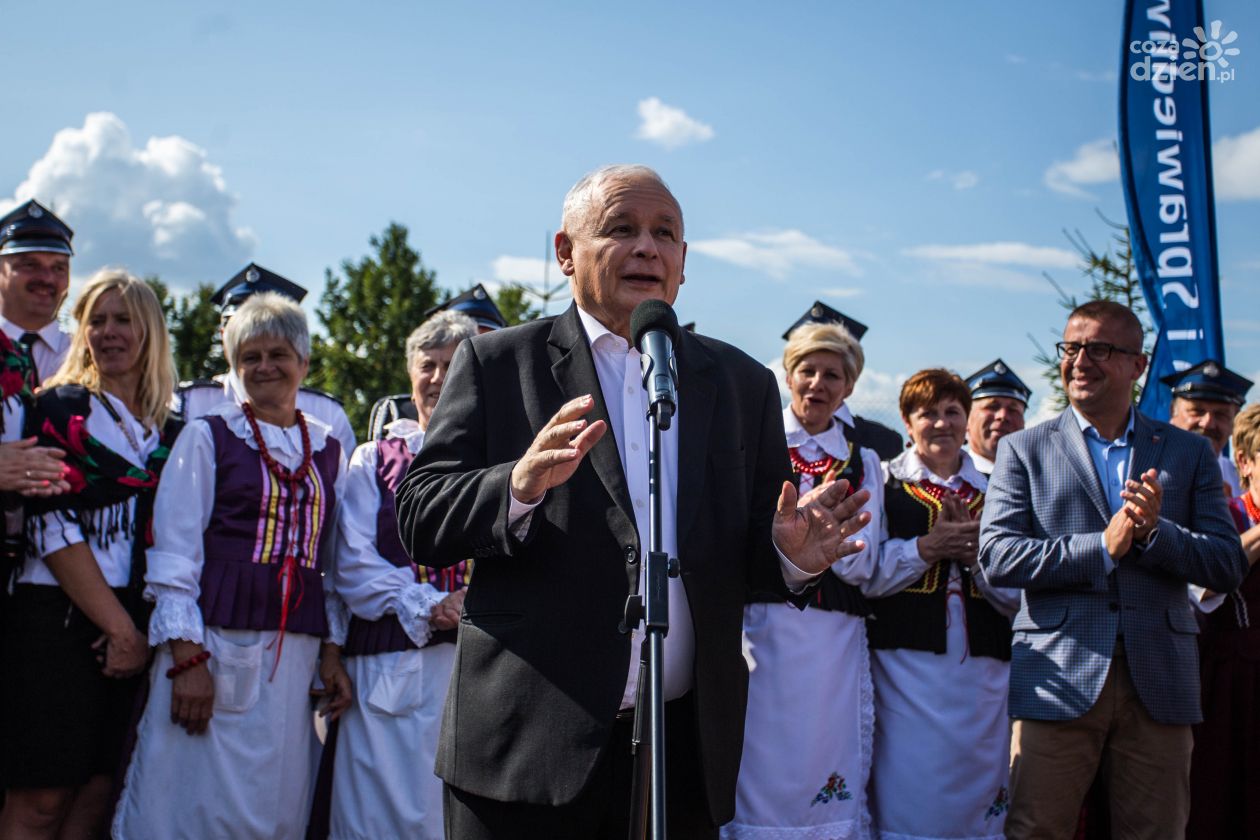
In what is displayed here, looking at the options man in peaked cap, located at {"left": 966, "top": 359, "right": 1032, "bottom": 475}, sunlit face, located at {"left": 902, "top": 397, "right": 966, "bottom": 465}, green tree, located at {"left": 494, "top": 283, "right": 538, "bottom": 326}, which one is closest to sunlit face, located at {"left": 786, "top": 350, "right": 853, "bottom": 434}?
sunlit face, located at {"left": 902, "top": 397, "right": 966, "bottom": 465}

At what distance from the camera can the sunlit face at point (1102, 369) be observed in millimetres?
4895

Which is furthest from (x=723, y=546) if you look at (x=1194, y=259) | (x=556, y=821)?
(x=1194, y=259)

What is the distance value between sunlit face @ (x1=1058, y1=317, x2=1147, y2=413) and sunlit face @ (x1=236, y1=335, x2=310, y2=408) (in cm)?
335

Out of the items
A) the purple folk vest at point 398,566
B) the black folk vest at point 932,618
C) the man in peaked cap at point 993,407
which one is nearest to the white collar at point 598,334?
the purple folk vest at point 398,566

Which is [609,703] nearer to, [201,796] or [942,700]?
[201,796]

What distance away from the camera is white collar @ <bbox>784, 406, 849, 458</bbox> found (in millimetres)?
5578

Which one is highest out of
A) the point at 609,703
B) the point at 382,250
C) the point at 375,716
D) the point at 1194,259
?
the point at 382,250

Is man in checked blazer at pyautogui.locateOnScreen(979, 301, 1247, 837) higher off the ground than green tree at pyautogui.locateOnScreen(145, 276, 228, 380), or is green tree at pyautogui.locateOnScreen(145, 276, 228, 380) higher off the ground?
green tree at pyautogui.locateOnScreen(145, 276, 228, 380)

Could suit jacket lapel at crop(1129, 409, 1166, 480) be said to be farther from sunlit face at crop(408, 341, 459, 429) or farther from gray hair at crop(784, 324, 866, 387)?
sunlit face at crop(408, 341, 459, 429)

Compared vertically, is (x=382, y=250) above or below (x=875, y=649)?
above

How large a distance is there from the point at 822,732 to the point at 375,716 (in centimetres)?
198

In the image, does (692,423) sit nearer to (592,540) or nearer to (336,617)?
(592,540)

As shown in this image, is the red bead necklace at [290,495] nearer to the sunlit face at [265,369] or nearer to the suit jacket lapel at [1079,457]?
the sunlit face at [265,369]

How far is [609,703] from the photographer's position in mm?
2453
